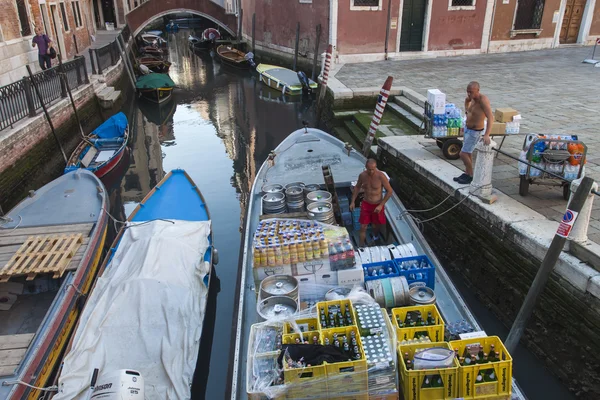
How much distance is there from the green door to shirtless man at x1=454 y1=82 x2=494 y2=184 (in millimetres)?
11282

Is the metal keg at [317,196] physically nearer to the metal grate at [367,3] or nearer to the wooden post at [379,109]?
the wooden post at [379,109]

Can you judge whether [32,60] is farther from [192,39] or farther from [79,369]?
[192,39]

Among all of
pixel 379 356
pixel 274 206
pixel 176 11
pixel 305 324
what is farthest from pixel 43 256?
pixel 176 11

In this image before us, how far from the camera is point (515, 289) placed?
5.08 meters

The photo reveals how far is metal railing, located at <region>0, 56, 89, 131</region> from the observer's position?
9023 millimetres

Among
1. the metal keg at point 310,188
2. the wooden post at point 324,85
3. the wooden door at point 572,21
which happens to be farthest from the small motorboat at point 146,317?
the wooden door at point 572,21

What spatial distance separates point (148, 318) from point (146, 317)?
0.08 feet

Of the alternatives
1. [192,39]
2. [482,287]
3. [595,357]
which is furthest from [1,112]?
[192,39]

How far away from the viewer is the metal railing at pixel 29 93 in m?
9.02

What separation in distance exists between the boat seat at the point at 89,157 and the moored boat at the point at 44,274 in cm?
239

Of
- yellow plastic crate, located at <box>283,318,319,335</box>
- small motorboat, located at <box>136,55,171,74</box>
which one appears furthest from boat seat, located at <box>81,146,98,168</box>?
small motorboat, located at <box>136,55,171,74</box>

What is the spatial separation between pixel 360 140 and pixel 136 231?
5.83 metres

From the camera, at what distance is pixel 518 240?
493 centimetres

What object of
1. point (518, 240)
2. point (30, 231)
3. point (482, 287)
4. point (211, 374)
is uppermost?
point (518, 240)
